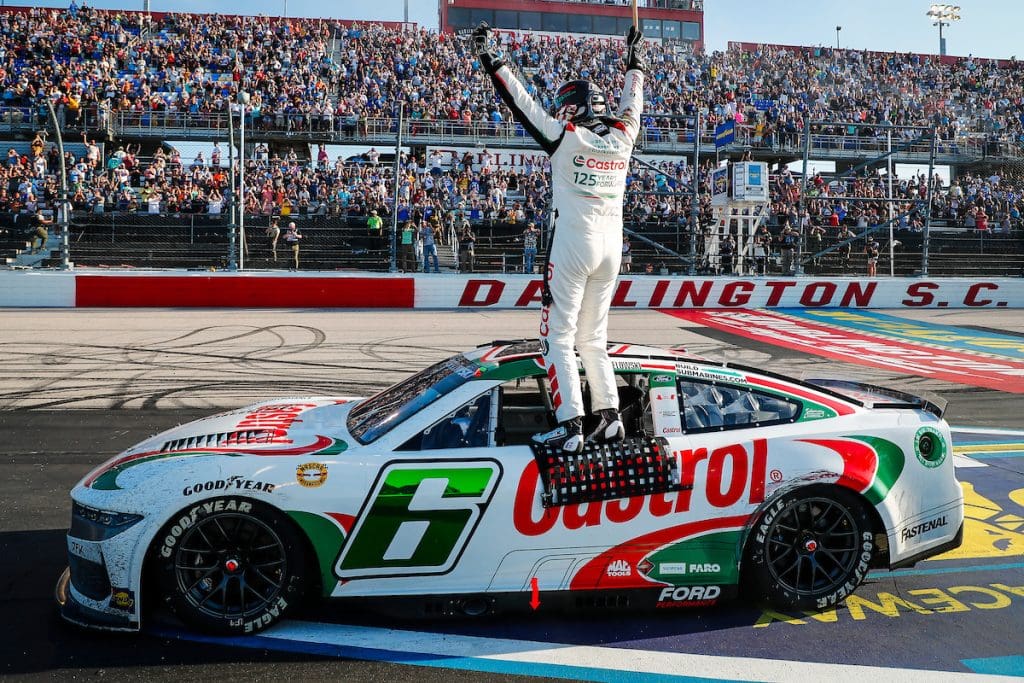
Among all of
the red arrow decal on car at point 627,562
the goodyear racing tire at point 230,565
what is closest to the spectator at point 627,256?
the red arrow decal on car at point 627,562

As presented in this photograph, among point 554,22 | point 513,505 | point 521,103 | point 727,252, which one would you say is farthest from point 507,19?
point 513,505

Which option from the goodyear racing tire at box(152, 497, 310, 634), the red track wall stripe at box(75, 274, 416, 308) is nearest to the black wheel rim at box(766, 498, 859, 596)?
the goodyear racing tire at box(152, 497, 310, 634)

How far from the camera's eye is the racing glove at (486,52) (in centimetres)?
431

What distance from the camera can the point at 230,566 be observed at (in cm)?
375

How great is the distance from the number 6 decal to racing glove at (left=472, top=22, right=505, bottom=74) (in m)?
1.99

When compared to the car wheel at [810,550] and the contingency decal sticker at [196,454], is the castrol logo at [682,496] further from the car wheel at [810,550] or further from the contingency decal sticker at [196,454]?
the contingency decal sticker at [196,454]

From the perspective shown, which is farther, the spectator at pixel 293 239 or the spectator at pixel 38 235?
the spectator at pixel 293 239

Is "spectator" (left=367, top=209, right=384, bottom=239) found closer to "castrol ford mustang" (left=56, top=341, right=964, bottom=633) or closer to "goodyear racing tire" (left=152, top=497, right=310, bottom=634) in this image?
"castrol ford mustang" (left=56, top=341, right=964, bottom=633)

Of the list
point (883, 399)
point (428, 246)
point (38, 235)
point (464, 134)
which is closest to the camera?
point (883, 399)

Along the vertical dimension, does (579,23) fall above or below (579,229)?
above

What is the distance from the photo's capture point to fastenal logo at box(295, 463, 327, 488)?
3773 mm

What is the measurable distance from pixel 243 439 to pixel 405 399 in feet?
2.56

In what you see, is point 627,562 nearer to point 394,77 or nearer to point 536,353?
point 536,353

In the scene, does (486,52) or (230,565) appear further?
(486,52)
